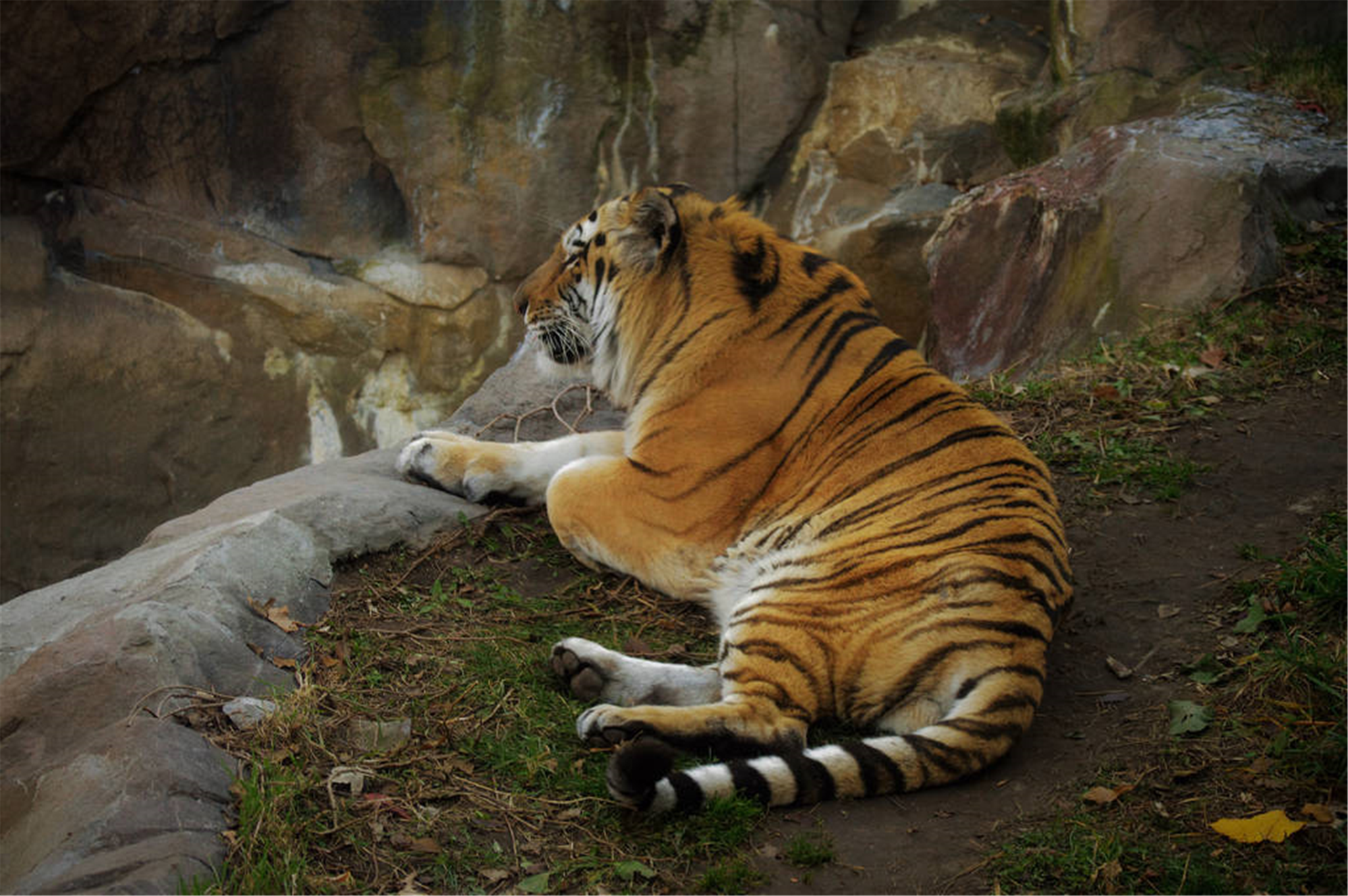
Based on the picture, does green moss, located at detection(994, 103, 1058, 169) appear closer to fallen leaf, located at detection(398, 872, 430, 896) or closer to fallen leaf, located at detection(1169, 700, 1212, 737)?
fallen leaf, located at detection(1169, 700, 1212, 737)

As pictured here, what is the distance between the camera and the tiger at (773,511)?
2812mm

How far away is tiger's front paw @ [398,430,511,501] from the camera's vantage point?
14.2 feet

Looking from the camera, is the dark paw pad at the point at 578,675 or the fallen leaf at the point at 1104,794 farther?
the dark paw pad at the point at 578,675

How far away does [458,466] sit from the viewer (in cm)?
438

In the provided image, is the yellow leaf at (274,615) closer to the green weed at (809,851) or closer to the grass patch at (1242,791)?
the green weed at (809,851)

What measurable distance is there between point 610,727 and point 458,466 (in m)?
1.75

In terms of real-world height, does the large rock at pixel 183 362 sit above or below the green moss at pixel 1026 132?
below

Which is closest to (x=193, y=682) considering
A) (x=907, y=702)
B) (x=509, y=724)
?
(x=509, y=724)

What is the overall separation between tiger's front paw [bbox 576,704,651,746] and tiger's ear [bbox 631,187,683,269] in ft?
5.95

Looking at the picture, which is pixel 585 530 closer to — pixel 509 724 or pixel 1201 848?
pixel 509 724

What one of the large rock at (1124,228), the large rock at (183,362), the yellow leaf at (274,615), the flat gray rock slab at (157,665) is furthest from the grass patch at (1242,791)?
the large rock at (183,362)

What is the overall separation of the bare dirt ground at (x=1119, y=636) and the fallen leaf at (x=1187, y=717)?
0.11 ft

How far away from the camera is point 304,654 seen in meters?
3.25

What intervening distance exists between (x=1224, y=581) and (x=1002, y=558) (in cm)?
101
